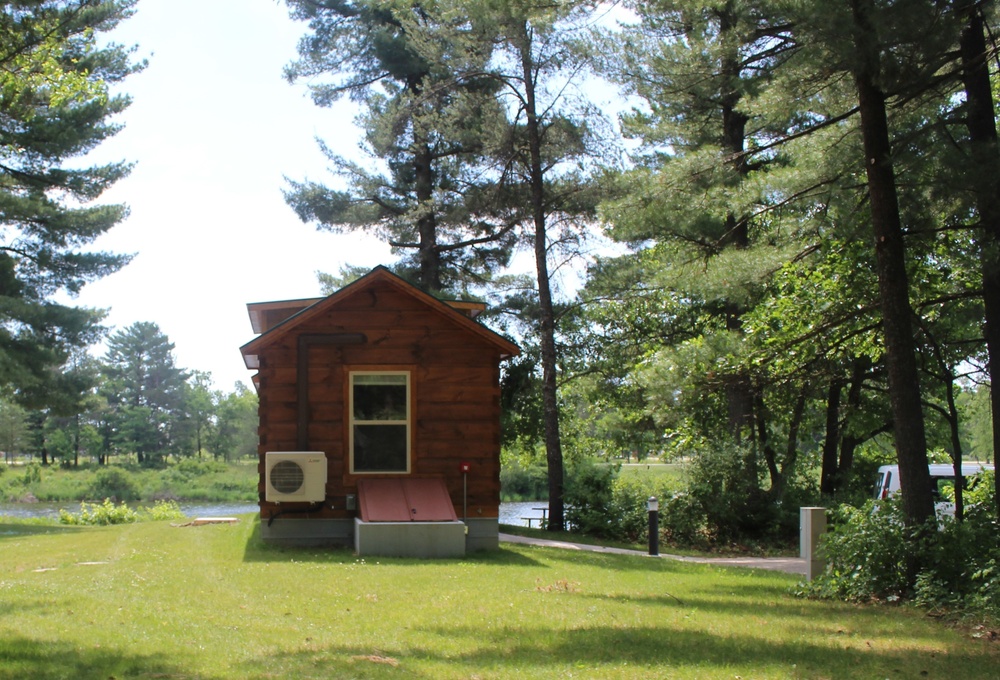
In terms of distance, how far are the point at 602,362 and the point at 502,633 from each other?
2152 cm

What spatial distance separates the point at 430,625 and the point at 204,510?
36924 mm

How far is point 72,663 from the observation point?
647cm

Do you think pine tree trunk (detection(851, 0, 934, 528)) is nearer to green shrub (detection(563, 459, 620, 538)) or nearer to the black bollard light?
the black bollard light

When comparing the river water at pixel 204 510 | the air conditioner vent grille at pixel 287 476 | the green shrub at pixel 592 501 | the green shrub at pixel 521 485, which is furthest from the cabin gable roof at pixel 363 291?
the green shrub at pixel 521 485

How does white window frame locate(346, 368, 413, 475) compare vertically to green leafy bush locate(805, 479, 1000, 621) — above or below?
above

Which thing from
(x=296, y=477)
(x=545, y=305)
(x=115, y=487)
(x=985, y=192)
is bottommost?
(x=115, y=487)

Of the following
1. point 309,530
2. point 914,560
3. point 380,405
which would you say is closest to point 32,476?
point 309,530

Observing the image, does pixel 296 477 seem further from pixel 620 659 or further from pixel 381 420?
pixel 620 659

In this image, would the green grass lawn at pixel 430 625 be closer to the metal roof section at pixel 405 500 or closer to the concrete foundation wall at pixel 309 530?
the metal roof section at pixel 405 500

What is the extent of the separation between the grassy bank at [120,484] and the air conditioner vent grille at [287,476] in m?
41.9

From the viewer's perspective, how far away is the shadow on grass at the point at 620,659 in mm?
6582

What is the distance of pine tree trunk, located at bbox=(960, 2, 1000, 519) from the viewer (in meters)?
10.8

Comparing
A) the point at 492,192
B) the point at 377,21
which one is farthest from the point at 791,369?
the point at 377,21

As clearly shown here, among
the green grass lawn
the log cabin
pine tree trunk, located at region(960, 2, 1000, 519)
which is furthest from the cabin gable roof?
pine tree trunk, located at region(960, 2, 1000, 519)
